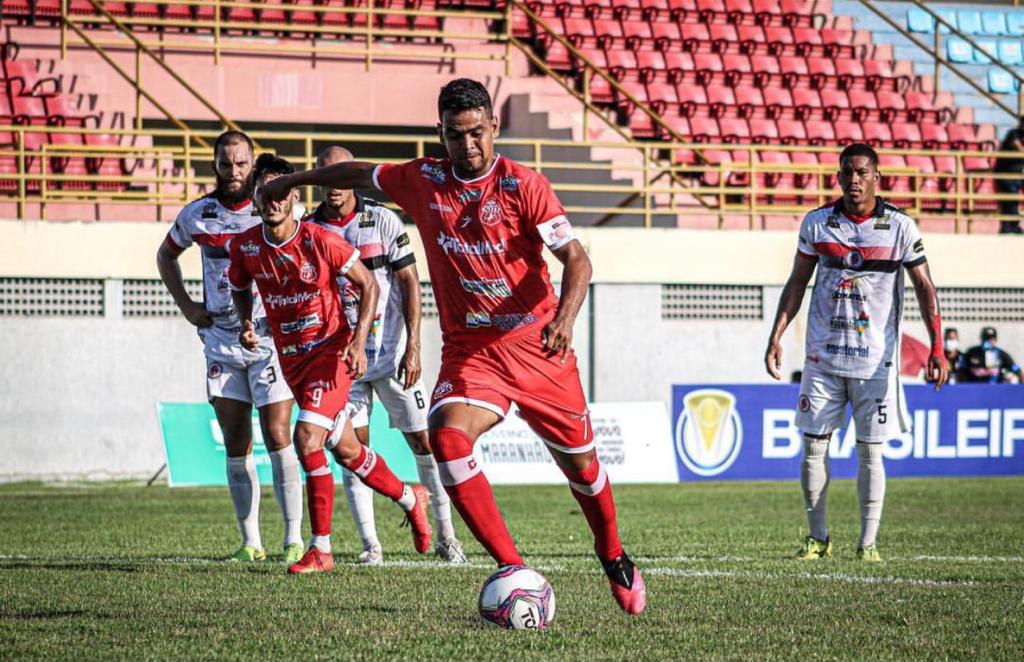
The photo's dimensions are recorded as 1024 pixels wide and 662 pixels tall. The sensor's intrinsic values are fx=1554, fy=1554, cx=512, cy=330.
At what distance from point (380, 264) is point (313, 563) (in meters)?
1.92

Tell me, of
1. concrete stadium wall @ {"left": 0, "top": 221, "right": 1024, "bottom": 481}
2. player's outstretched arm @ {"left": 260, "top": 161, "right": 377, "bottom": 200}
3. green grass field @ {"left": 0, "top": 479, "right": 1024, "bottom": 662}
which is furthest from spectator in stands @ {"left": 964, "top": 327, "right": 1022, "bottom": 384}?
player's outstretched arm @ {"left": 260, "top": 161, "right": 377, "bottom": 200}

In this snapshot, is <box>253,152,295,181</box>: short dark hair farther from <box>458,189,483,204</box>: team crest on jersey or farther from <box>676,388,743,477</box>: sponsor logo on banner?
<box>676,388,743,477</box>: sponsor logo on banner

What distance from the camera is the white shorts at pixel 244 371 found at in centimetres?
881

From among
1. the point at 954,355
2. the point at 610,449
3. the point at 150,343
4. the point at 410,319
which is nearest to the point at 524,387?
the point at 410,319

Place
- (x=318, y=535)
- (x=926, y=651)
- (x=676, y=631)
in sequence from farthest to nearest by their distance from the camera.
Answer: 1. (x=318, y=535)
2. (x=676, y=631)
3. (x=926, y=651)

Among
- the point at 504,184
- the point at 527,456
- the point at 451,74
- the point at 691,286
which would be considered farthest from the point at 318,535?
the point at 451,74

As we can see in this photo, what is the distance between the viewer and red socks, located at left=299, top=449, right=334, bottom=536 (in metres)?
8.20

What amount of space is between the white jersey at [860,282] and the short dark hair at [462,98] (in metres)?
3.61

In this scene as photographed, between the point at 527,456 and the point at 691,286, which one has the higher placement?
the point at 691,286

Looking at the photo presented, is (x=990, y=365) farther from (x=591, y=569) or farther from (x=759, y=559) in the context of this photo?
(x=591, y=569)

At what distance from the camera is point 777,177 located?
24516mm

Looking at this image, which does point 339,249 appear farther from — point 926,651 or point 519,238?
point 926,651

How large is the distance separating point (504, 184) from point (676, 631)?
1.86m

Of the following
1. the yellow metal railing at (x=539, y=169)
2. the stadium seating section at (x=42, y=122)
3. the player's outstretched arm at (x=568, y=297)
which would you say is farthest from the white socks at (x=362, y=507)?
the stadium seating section at (x=42, y=122)
